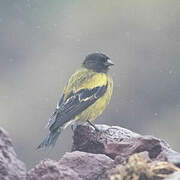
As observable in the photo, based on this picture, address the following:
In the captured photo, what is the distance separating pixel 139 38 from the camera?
29.7m

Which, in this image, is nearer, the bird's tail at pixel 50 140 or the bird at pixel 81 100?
the bird's tail at pixel 50 140

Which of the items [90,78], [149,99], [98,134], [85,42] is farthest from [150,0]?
[98,134]

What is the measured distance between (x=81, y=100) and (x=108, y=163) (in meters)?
3.48

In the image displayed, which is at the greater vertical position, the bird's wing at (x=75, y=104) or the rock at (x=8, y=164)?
the rock at (x=8, y=164)

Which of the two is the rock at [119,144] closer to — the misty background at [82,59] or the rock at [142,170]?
the rock at [142,170]

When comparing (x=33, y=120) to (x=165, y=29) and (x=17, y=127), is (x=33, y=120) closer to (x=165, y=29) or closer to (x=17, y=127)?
(x=17, y=127)

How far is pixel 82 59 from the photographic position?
1025 inches

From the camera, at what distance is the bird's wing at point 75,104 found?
9203mm

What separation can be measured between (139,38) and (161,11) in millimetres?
1763

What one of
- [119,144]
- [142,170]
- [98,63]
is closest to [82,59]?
[98,63]

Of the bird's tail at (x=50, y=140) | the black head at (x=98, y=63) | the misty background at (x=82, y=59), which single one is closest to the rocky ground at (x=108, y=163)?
the bird's tail at (x=50, y=140)

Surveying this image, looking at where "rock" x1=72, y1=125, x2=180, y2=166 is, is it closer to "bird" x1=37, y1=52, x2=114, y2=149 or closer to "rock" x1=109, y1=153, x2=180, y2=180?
"rock" x1=109, y1=153, x2=180, y2=180

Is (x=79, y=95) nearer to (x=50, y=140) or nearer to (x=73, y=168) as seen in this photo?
(x=50, y=140)

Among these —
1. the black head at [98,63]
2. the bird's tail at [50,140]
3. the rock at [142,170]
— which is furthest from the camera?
the black head at [98,63]
